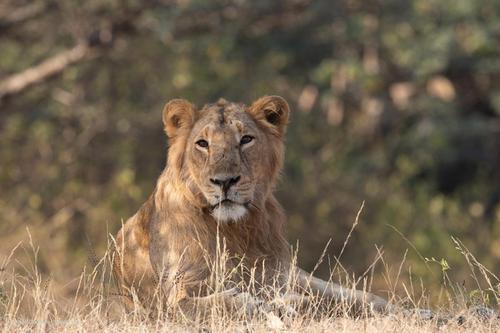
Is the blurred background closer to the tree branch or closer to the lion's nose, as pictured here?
the tree branch

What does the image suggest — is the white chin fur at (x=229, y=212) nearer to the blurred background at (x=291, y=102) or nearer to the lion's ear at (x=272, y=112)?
the lion's ear at (x=272, y=112)

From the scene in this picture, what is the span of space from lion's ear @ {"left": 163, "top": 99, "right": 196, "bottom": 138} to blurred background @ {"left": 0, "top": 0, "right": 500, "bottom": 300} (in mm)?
7453

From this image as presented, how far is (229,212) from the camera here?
6348 mm

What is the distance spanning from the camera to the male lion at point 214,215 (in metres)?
6.36

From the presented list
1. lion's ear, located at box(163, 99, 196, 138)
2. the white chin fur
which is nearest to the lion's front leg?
the white chin fur

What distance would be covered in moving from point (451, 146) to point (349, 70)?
4.17m

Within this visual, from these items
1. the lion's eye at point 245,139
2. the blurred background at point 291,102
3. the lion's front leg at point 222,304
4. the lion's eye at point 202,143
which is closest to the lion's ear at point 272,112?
the lion's eye at point 245,139

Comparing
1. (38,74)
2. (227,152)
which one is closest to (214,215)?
(227,152)

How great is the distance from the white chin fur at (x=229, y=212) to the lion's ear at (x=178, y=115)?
2.30 ft

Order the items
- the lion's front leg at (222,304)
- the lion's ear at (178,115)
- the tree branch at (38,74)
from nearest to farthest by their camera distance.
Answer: the lion's front leg at (222,304), the lion's ear at (178,115), the tree branch at (38,74)

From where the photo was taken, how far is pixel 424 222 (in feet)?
57.8

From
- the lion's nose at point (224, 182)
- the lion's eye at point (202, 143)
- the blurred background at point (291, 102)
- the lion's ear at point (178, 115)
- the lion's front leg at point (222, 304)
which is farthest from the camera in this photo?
the blurred background at point (291, 102)

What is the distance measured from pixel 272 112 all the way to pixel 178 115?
1.72 feet

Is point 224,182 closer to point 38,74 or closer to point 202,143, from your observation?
point 202,143
